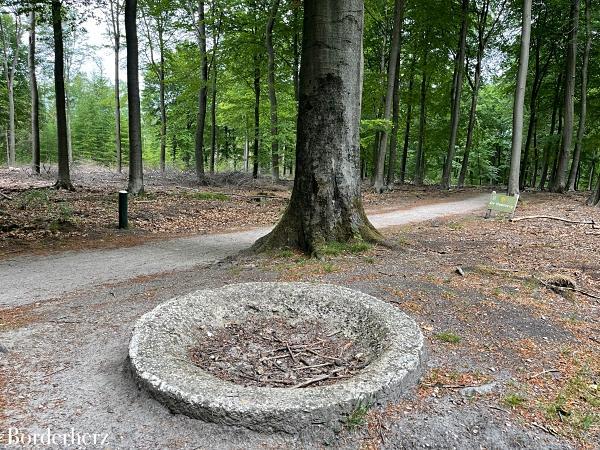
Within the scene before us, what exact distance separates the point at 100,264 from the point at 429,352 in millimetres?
5293

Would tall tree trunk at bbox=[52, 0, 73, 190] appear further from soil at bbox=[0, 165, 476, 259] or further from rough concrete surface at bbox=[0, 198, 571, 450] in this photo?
→ rough concrete surface at bbox=[0, 198, 571, 450]

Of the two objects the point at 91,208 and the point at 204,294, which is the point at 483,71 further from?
the point at 204,294

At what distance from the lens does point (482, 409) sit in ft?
8.04

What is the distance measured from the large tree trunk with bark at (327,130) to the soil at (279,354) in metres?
2.22

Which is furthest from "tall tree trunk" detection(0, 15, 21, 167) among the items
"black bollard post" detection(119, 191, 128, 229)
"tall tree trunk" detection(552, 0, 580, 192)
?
"tall tree trunk" detection(552, 0, 580, 192)

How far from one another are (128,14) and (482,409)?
13.2 metres

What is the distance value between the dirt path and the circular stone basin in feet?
8.10

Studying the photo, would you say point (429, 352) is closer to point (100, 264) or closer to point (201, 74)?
point (100, 264)

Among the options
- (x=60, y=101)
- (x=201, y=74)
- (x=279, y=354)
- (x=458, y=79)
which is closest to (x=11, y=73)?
(x=201, y=74)

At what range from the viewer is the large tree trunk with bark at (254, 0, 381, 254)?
5570 millimetres

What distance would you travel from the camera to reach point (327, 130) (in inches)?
221

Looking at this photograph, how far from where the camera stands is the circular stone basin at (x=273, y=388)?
2.18 m

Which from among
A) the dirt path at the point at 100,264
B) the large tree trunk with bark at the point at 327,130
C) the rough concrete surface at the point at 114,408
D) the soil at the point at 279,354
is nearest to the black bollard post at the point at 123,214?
the dirt path at the point at 100,264

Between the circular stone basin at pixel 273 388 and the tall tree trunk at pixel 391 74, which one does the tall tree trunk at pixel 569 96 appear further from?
the circular stone basin at pixel 273 388
